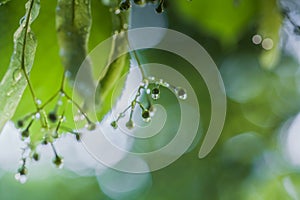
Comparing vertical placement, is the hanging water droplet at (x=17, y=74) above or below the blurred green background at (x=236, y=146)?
above

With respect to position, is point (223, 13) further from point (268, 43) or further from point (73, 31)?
point (73, 31)

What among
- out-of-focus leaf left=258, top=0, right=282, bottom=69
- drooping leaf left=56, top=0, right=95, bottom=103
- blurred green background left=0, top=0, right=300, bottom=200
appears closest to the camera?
drooping leaf left=56, top=0, right=95, bottom=103

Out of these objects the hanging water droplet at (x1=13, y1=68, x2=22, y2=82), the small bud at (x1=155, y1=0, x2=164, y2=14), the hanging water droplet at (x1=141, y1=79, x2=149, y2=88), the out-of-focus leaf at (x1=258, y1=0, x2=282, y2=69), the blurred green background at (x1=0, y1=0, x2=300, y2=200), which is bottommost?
the blurred green background at (x1=0, y1=0, x2=300, y2=200)

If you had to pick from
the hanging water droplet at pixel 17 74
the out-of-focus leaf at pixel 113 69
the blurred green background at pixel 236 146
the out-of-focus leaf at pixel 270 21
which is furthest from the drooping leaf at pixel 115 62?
the blurred green background at pixel 236 146

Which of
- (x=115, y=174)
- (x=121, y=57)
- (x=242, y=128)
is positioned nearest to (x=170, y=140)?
(x=242, y=128)

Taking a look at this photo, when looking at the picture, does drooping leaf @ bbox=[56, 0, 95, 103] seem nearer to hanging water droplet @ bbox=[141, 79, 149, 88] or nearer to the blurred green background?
hanging water droplet @ bbox=[141, 79, 149, 88]

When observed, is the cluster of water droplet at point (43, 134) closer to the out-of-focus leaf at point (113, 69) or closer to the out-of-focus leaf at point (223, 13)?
the out-of-focus leaf at point (113, 69)

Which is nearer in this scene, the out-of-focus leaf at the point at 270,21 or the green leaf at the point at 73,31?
the green leaf at the point at 73,31

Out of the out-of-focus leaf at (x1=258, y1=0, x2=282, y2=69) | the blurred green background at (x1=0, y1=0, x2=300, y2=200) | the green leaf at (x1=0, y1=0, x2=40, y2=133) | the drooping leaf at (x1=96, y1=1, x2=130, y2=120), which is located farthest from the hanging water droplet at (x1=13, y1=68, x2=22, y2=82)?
the blurred green background at (x1=0, y1=0, x2=300, y2=200)

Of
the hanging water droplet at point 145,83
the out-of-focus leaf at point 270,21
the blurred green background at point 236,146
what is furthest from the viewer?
the blurred green background at point 236,146

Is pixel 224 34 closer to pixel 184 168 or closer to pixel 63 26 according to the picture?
pixel 63 26
